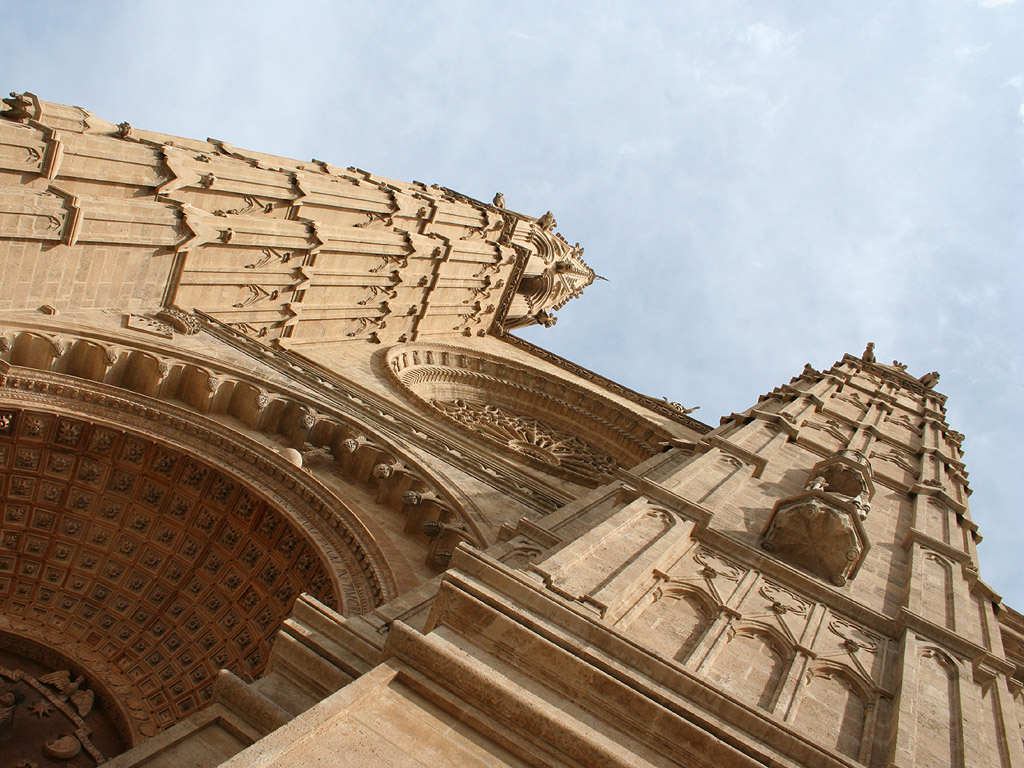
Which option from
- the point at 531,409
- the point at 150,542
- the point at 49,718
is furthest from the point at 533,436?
the point at 49,718

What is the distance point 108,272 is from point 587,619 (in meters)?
9.39

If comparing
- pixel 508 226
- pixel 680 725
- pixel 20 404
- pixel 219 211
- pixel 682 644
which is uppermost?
pixel 508 226

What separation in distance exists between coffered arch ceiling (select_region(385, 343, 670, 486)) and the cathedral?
4226mm

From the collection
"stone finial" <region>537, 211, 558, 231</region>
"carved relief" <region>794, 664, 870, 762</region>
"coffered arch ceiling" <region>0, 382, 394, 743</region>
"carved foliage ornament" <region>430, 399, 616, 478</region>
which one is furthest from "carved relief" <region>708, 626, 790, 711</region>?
"stone finial" <region>537, 211, 558, 231</region>

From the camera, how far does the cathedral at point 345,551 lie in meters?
5.27

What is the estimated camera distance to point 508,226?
26094 mm

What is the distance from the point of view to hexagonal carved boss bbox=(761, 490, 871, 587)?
8898mm

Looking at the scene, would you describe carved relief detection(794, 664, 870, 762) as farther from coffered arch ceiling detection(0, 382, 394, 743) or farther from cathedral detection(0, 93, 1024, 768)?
coffered arch ceiling detection(0, 382, 394, 743)

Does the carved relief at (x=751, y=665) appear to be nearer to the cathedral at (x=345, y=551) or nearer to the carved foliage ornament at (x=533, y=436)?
the cathedral at (x=345, y=551)

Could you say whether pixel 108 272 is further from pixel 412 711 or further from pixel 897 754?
pixel 897 754

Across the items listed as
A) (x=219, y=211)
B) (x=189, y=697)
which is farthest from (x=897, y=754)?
(x=219, y=211)

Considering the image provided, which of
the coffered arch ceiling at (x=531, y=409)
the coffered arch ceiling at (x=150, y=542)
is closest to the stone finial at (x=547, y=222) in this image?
the coffered arch ceiling at (x=531, y=409)

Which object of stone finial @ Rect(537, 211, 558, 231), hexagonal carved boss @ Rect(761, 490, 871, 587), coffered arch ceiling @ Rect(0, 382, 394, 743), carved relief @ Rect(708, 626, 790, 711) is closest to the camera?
carved relief @ Rect(708, 626, 790, 711)

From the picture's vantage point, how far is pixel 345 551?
30.5 ft
